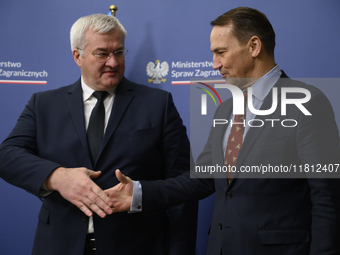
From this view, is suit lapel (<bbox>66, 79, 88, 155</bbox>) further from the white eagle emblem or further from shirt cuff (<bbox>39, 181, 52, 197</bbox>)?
the white eagle emblem

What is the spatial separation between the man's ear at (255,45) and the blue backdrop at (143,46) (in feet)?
2.71

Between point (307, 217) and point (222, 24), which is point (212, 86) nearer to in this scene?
point (222, 24)

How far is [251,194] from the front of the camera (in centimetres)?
127

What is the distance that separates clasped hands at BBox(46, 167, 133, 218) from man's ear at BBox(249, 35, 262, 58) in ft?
2.48

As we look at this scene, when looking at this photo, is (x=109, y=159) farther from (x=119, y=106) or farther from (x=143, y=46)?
(x=143, y=46)

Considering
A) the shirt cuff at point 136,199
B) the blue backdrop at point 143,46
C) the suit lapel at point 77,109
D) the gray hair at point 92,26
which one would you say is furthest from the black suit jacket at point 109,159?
the blue backdrop at point 143,46

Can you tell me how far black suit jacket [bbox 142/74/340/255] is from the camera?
114 cm

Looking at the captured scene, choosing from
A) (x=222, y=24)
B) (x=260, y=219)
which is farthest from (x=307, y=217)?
(x=222, y=24)

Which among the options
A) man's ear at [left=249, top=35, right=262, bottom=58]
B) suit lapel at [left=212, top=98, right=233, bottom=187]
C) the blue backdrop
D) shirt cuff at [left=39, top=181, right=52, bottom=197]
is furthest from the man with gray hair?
the blue backdrop

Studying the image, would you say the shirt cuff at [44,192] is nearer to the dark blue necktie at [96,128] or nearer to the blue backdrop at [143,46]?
the dark blue necktie at [96,128]

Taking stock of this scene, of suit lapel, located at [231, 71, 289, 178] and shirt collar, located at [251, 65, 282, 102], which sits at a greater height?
shirt collar, located at [251, 65, 282, 102]

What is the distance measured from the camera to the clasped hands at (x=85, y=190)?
4.64 ft

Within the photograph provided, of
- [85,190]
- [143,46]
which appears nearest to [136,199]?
[85,190]

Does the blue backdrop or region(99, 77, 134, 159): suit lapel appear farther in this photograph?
the blue backdrop
